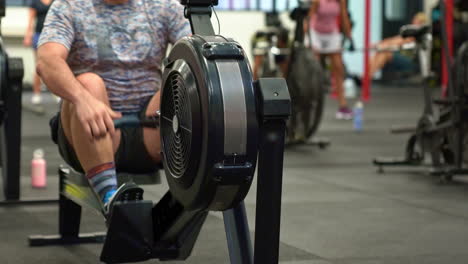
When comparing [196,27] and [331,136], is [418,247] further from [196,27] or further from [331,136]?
[331,136]

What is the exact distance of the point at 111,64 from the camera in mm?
3234

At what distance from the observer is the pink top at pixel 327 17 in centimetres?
1005

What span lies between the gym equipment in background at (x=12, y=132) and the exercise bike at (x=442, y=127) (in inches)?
84.1

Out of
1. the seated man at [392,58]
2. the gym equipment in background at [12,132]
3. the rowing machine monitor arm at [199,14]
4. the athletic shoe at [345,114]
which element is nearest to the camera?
the rowing machine monitor arm at [199,14]

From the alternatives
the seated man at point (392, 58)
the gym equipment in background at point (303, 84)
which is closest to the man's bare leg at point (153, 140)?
the gym equipment in background at point (303, 84)

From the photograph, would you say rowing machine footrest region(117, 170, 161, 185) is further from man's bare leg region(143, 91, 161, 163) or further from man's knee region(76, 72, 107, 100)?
man's knee region(76, 72, 107, 100)

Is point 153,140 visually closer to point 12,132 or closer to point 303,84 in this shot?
point 12,132

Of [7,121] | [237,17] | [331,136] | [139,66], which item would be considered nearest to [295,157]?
[331,136]

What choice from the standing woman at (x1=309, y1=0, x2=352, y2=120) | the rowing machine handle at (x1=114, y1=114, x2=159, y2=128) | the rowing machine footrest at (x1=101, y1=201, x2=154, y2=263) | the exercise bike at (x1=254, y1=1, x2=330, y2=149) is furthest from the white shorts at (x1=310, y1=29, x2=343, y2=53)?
the rowing machine footrest at (x1=101, y1=201, x2=154, y2=263)

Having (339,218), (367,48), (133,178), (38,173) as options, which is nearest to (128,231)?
(133,178)

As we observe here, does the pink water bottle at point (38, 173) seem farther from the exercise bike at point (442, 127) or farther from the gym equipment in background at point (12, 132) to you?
the exercise bike at point (442, 127)

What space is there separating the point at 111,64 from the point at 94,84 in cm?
23

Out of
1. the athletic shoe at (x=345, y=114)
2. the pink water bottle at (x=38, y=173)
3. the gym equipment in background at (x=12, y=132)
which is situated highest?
the gym equipment in background at (x=12, y=132)

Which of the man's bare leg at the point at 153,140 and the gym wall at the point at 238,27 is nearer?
the man's bare leg at the point at 153,140
